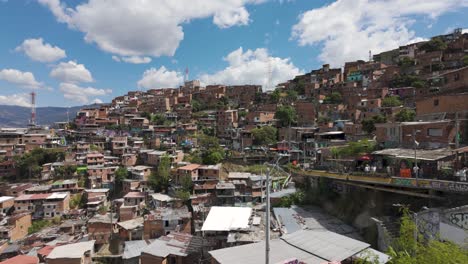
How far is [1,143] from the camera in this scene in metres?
56.4

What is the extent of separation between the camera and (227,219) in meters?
23.2

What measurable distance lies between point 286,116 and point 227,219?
34.1 meters

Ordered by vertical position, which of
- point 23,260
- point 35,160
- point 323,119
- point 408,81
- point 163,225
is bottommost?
point 23,260

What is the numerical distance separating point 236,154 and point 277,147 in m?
6.63

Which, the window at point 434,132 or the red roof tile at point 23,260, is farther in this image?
the red roof tile at point 23,260

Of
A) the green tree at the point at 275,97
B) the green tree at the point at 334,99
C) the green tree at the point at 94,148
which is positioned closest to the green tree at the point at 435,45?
the green tree at the point at 334,99

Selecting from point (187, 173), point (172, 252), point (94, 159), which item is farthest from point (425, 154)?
point (94, 159)

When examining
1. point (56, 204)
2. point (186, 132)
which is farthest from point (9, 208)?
point (186, 132)

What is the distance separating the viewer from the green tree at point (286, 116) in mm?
54306

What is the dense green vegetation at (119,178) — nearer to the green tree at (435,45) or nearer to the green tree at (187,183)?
the green tree at (187,183)

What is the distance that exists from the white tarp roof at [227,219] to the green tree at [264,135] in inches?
985

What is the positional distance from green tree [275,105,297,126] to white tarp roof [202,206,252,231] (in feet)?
104

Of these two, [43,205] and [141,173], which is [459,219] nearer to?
[141,173]

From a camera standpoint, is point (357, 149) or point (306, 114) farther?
point (306, 114)
